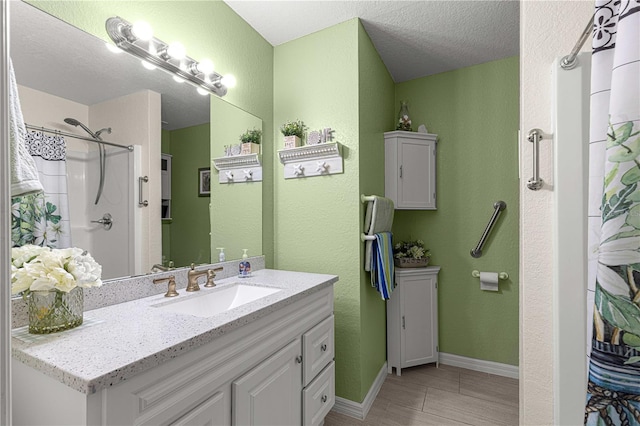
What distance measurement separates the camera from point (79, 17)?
1.16m

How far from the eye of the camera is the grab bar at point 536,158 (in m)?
1.24

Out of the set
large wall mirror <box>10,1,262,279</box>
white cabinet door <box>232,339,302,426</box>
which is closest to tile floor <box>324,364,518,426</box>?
white cabinet door <box>232,339,302,426</box>

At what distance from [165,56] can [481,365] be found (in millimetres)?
3126

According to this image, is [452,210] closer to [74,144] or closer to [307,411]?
[307,411]

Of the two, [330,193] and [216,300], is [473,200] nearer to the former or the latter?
[330,193]

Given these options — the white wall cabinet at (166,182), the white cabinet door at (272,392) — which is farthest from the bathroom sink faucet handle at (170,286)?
the white cabinet door at (272,392)

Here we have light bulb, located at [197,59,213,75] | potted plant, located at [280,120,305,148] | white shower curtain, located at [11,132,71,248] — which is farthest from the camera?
potted plant, located at [280,120,305,148]

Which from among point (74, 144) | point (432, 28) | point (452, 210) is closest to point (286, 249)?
point (74, 144)

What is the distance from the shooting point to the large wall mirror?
1072 millimetres

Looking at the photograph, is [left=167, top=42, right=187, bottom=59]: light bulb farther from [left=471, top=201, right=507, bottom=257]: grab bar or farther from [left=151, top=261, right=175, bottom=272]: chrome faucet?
[left=471, top=201, right=507, bottom=257]: grab bar

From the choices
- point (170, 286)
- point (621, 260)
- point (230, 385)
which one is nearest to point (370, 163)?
point (170, 286)

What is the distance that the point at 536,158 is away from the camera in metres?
1.24

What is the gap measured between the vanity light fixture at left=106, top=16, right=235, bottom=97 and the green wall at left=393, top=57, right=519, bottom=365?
6.16 ft

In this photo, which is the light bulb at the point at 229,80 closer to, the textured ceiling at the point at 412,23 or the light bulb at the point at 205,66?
the light bulb at the point at 205,66
